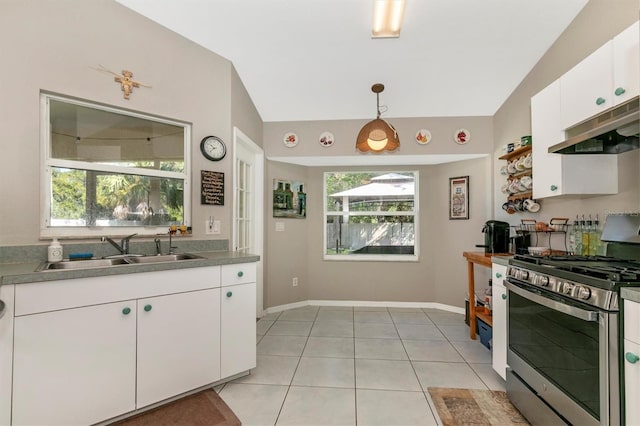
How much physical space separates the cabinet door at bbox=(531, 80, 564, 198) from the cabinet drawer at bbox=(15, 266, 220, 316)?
2.46m

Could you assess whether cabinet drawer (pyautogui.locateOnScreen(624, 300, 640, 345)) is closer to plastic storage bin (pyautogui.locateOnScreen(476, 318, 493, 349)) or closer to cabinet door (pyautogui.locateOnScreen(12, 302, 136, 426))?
plastic storage bin (pyautogui.locateOnScreen(476, 318, 493, 349))

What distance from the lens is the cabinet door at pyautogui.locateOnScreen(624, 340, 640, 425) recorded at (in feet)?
3.66

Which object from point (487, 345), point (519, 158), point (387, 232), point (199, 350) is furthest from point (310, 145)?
point (487, 345)

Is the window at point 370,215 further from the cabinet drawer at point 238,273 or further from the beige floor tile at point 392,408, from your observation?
the beige floor tile at point 392,408

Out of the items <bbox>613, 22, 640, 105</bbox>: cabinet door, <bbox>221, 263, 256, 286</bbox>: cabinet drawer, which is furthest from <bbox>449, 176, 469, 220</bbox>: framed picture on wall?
<bbox>221, 263, 256, 286</bbox>: cabinet drawer

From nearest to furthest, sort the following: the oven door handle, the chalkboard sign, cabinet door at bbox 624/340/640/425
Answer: cabinet door at bbox 624/340/640/425
the oven door handle
the chalkboard sign

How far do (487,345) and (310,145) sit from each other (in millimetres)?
2893

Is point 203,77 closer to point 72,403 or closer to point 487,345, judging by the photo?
point 72,403

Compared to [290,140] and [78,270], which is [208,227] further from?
[290,140]

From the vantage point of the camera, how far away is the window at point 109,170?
1.94m

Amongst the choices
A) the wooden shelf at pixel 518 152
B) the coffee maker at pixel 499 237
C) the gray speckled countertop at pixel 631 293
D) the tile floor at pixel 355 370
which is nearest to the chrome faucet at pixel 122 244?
the tile floor at pixel 355 370

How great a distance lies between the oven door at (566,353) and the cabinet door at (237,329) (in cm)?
181

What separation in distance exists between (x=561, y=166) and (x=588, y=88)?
1.61 ft

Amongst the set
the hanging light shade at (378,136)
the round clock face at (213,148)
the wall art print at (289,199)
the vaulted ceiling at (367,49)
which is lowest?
the wall art print at (289,199)
